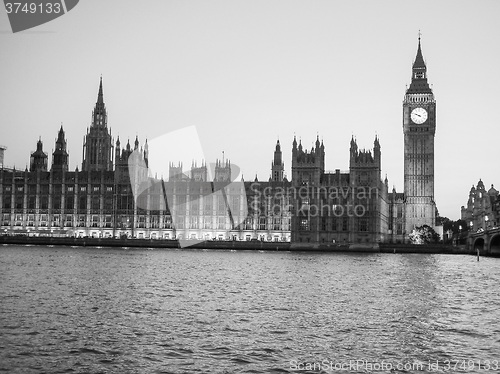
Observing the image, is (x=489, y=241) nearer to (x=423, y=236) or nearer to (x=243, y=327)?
(x=423, y=236)

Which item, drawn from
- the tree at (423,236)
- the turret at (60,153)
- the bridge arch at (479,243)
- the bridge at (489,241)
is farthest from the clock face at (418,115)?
the turret at (60,153)

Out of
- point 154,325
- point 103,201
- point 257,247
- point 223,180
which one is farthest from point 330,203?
point 154,325

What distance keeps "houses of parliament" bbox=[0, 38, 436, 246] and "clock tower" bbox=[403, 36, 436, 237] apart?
0.94ft

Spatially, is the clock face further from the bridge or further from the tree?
the bridge

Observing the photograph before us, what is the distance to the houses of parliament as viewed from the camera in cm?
14700

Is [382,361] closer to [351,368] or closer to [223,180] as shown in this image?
[351,368]

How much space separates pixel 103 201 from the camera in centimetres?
16300

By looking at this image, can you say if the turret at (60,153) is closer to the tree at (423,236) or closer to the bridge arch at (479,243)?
the tree at (423,236)

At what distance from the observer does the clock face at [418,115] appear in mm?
185500

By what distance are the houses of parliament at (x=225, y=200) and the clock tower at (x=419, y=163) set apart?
286 mm

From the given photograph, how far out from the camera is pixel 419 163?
18075 cm

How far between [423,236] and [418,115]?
4054 centimetres

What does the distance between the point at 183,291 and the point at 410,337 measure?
21556 millimetres

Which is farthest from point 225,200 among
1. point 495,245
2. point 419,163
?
point 495,245
